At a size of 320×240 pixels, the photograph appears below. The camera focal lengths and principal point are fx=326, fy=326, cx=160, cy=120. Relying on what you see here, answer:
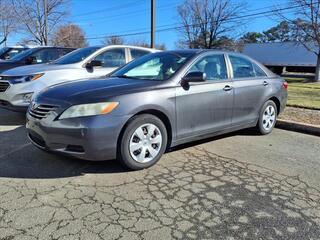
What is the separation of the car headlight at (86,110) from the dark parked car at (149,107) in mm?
11

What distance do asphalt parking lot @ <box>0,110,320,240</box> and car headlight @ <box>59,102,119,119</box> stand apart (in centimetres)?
74

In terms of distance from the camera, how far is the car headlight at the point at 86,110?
3615mm

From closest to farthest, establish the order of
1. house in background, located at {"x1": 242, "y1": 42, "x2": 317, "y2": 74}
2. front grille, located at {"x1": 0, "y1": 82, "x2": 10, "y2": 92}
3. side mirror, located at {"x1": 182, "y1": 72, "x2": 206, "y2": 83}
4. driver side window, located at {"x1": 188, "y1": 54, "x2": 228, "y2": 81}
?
side mirror, located at {"x1": 182, "y1": 72, "x2": 206, "y2": 83}, driver side window, located at {"x1": 188, "y1": 54, "x2": 228, "y2": 81}, front grille, located at {"x1": 0, "y1": 82, "x2": 10, "y2": 92}, house in background, located at {"x1": 242, "y1": 42, "x2": 317, "y2": 74}

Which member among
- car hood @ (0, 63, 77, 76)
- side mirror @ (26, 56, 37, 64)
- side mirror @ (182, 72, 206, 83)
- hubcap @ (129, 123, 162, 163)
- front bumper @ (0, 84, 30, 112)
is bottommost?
hubcap @ (129, 123, 162, 163)

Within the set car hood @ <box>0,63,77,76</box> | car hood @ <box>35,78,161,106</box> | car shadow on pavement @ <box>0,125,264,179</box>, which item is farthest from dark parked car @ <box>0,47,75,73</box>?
car hood @ <box>35,78,161,106</box>

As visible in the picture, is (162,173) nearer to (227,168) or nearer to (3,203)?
(227,168)

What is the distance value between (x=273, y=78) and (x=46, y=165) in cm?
422

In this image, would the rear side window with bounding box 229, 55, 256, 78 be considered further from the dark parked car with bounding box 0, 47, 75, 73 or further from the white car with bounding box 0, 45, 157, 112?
the dark parked car with bounding box 0, 47, 75, 73

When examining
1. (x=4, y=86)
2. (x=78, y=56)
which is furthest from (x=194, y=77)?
(x=4, y=86)

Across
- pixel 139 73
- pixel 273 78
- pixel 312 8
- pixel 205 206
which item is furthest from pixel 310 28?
pixel 205 206

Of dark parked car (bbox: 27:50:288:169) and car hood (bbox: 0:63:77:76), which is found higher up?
car hood (bbox: 0:63:77:76)

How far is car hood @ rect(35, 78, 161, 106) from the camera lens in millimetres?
3709

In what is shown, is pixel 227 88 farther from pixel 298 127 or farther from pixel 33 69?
pixel 33 69

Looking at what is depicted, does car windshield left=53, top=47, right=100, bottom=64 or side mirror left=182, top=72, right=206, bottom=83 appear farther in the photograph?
car windshield left=53, top=47, right=100, bottom=64
